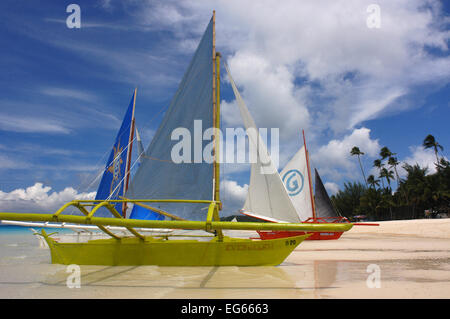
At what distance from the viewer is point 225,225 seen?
21.1ft

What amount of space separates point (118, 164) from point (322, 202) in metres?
20.4

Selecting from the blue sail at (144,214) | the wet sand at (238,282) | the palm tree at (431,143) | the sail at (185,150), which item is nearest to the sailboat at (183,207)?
the sail at (185,150)

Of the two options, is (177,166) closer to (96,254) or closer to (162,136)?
(162,136)

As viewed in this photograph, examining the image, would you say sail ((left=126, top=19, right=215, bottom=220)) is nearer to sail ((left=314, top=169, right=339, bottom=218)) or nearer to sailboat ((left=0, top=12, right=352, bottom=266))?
sailboat ((left=0, top=12, right=352, bottom=266))

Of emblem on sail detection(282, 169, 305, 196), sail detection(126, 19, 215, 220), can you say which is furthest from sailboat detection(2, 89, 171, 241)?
emblem on sail detection(282, 169, 305, 196)

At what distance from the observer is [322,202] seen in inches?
1188

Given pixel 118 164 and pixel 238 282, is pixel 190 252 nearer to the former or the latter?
pixel 238 282

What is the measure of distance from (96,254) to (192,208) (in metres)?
3.47

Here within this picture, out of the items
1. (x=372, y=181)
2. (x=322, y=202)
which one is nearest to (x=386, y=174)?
(x=372, y=181)

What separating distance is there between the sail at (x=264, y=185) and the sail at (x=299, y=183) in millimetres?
10709

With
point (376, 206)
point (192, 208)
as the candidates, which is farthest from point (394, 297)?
point (376, 206)

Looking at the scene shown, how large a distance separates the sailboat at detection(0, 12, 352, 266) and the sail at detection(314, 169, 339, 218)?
1690cm

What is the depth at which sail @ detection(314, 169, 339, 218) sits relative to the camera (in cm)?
2978

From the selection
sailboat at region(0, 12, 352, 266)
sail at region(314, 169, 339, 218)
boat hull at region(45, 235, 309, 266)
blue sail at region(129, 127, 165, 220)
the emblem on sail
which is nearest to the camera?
sailboat at region(0, 12, 352, 266)
